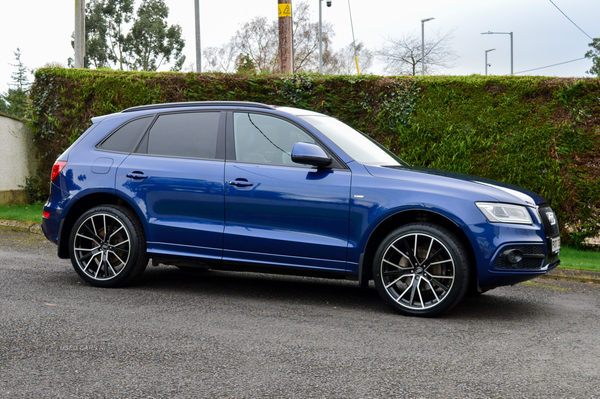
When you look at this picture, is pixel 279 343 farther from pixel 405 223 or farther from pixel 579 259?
A: pixel 579 259

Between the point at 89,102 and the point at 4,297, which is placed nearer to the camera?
the point at 4,297

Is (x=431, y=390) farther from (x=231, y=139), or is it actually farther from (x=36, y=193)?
(x=36, y=193)

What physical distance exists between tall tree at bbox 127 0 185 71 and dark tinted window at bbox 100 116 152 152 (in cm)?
5170

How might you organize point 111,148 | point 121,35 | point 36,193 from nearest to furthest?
point 111,148, point 36,193, point 121,35

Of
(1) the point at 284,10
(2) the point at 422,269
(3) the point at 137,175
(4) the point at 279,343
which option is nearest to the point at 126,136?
(3) the point at 137,175

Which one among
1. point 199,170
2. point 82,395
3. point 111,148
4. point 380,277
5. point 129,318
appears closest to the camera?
point 82,395

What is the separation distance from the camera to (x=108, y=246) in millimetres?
6133

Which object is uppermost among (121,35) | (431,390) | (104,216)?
(121,35)

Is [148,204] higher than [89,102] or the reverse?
the reverse

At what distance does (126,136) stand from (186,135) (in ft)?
2.27

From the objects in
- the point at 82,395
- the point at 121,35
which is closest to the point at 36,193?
the point at 82,395

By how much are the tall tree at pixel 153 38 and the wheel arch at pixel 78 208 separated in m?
51.8

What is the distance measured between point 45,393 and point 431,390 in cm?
208

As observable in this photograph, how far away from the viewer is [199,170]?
5820 millimetres
